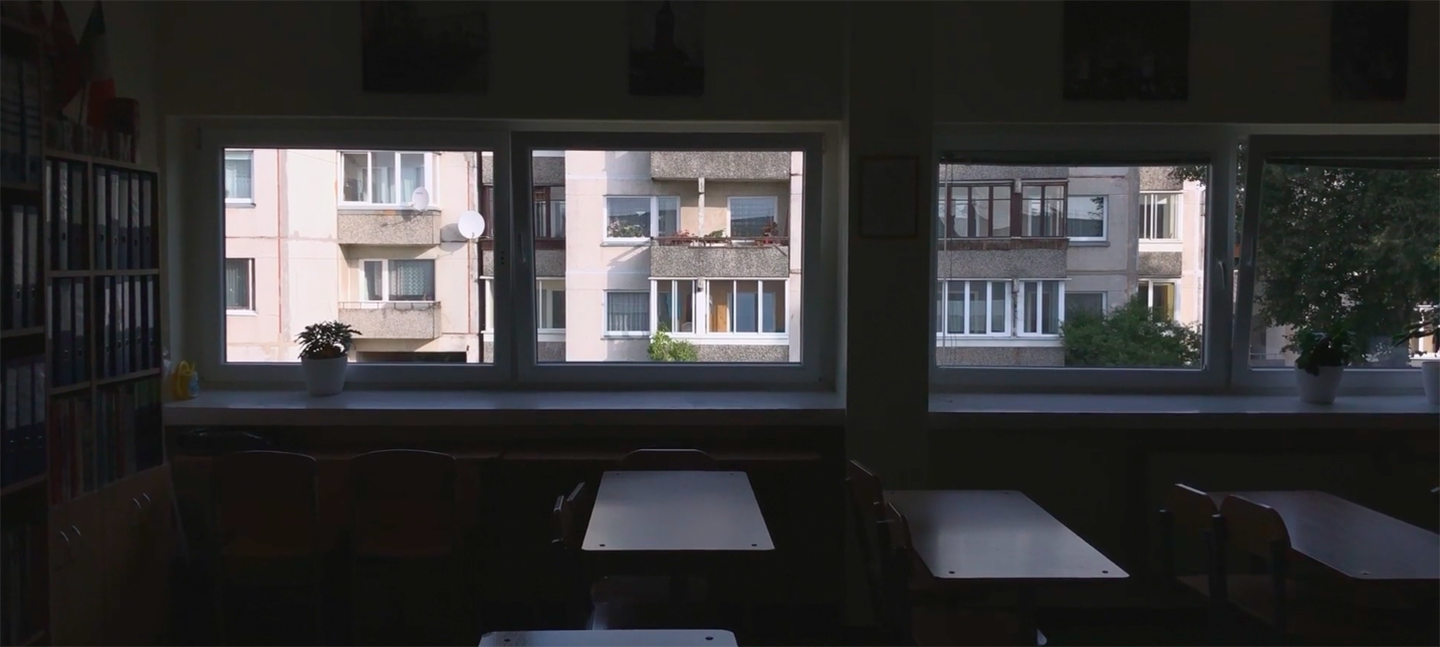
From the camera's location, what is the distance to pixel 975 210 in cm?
416

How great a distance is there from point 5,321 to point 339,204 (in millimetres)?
1653

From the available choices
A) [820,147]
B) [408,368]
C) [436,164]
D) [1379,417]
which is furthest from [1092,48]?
[408,368]

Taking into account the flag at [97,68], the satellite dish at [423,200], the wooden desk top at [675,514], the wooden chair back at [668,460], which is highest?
the flag at [97,68]

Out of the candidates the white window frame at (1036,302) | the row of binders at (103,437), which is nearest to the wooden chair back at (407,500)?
the row of binders at (103,437)

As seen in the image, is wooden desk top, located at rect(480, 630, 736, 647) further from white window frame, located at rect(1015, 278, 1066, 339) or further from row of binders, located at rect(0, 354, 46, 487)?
white window frame, located at rect(1015, 278, 1066, 339)

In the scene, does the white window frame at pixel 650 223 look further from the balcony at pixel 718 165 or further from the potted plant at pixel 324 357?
the potted plant at pixel 324 357

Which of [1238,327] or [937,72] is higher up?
[937,72]

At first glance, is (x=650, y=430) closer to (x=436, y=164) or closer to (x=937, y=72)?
(x=436, y=164)

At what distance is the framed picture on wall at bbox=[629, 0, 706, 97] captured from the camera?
13.0ft

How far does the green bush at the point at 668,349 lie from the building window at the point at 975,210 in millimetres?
1140

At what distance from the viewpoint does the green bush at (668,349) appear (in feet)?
13.8

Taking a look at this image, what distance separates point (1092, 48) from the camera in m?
3.96

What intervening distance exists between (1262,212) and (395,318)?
3.59m

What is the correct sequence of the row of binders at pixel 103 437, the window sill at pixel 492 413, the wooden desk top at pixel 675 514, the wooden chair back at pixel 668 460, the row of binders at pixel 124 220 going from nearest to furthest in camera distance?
1. the wooden desk top at pixel 675 514
2. the row of binders at pixel 103 437
3. the row of binders at pixel 124 220
4. the wooden chair back at pixel 668 460
5. the window sill at pixel 492 413
